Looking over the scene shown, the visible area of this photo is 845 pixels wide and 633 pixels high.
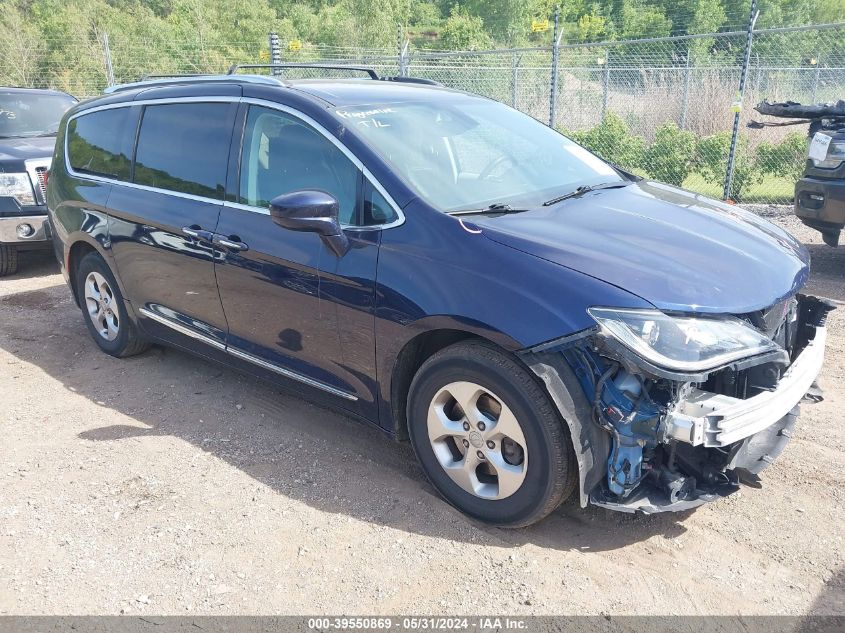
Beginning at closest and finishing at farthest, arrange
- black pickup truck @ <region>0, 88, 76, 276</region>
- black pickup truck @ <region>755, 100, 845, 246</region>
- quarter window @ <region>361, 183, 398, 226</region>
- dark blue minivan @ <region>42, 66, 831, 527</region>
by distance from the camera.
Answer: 1. dark blue minivan @ <region>42, 66, 831, 527</region>
2. quarter window @ <region>361, 183, 398, 226</region>
3. black pickup truck @ <region>755, 100, 845, 246</region>
4. black pickup truck @ <region>0, 88, 76, 276</region>

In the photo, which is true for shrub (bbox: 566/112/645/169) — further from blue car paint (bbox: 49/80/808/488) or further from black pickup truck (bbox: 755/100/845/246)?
blue car paint (bbox: 49/80/808/488)

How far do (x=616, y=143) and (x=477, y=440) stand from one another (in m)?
10.3

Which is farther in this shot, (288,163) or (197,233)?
(197,233)

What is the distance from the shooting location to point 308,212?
304 cm

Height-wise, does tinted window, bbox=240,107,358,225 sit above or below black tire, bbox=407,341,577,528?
above

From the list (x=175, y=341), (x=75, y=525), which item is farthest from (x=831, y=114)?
(x=75, y=525)

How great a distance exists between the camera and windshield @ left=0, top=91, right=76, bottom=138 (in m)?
8.18

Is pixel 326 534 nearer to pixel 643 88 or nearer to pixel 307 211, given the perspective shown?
pixel 307 211

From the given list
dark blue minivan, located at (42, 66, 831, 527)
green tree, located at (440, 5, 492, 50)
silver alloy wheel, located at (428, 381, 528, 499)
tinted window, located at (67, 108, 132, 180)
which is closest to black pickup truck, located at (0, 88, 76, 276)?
tinted window, located at (67, 108, 132, 180)

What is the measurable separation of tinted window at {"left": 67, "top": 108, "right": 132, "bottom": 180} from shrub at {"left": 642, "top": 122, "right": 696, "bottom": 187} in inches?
354

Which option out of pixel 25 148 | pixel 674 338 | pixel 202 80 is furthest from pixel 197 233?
pixel 25 148

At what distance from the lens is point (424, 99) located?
154 inches

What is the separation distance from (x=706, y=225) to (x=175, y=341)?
3.19 metres

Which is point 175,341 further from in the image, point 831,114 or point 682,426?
point 831,114
